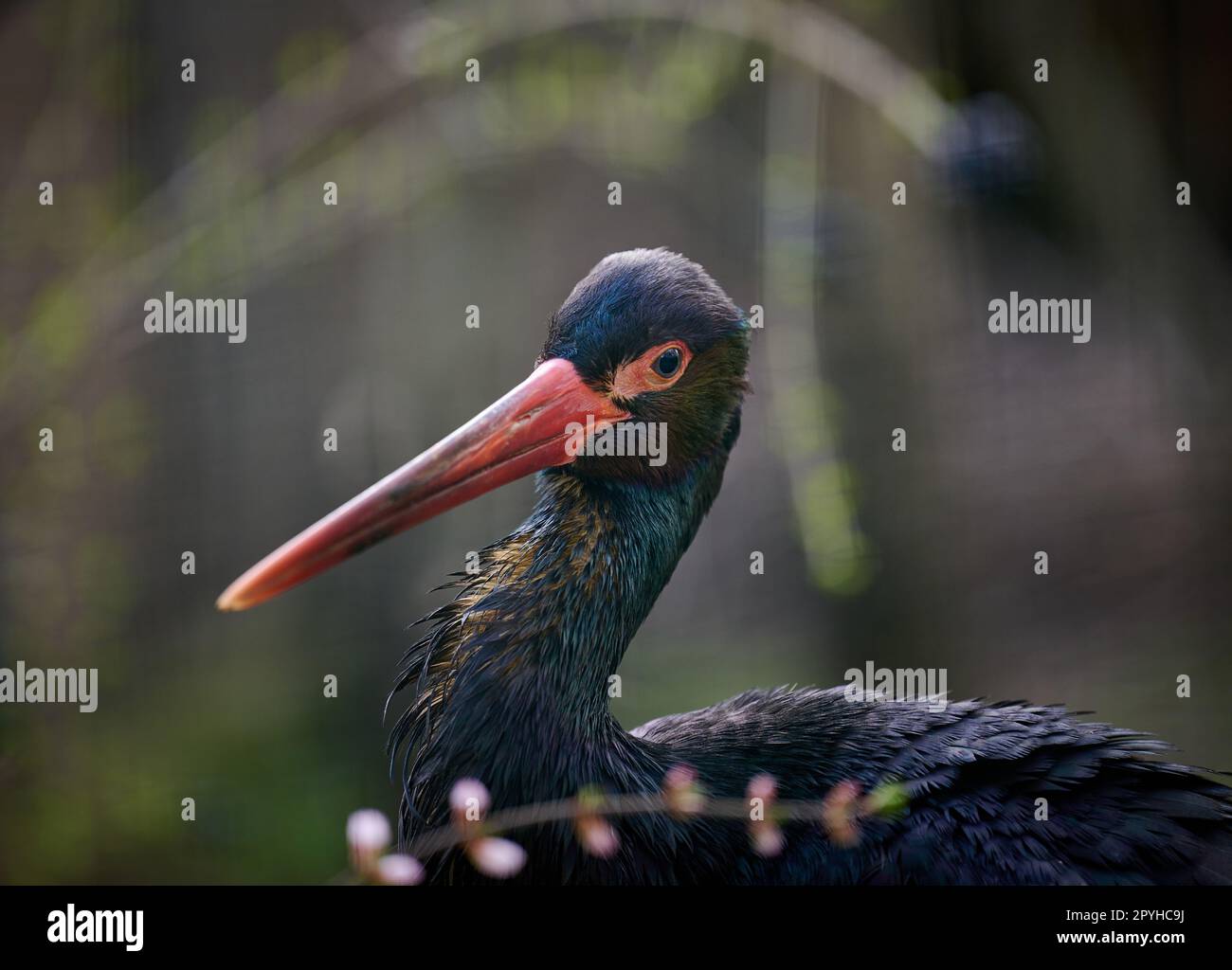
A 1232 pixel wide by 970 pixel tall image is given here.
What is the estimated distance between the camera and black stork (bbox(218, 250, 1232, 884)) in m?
2.27

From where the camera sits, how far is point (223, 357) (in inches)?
137

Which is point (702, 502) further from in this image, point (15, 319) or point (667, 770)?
point (15, 319)

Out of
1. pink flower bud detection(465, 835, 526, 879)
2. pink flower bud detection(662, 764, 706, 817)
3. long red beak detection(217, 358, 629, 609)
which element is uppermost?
long red beak detection(217, 358, 629, 609)

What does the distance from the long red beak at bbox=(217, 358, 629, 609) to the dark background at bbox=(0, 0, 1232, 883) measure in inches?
42.7

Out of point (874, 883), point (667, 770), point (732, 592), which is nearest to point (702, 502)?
point (667, 770)

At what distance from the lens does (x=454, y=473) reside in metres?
2.26

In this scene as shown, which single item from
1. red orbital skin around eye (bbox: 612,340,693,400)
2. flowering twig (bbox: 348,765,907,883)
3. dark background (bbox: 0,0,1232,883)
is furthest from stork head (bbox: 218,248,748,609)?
dark background (bbox: 0,0,1232,883)

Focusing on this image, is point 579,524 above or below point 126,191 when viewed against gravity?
below

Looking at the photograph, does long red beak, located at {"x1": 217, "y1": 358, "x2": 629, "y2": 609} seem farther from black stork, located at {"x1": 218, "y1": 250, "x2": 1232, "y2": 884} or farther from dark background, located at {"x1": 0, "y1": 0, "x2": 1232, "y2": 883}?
dark background, located at {"x1": 0, "y1": 0, "x2": 1232, "y2": 883}

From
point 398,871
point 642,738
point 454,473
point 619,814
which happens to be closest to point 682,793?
point 619,814

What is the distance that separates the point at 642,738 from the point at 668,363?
0.91 metres

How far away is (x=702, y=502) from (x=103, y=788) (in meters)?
2.14
